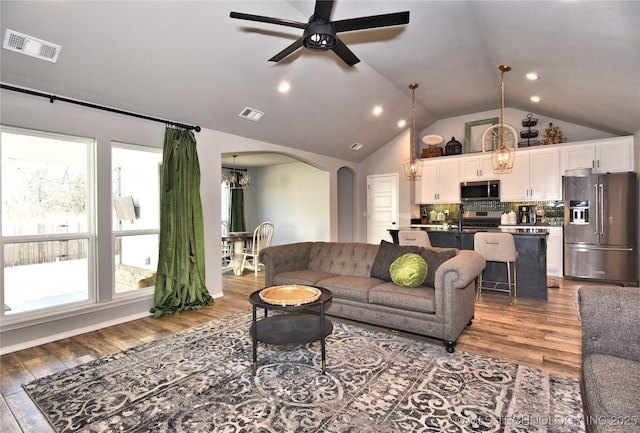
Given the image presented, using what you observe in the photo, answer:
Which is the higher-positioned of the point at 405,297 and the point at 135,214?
the point at 135,214

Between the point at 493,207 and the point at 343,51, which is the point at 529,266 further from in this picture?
the point at 343,51

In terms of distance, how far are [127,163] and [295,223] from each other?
5.45 metres

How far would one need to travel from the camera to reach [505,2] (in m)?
2.82

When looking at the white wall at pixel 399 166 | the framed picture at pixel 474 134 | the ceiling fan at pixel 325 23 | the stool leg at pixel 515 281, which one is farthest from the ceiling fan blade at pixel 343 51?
the framed picture at pixel 474 134

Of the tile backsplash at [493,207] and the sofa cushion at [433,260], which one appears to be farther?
the tile backsplash at [493,207]

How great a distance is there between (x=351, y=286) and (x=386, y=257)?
1.88 ft

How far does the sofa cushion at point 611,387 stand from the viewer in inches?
48.3

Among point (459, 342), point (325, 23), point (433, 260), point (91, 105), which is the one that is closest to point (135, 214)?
point (91, 105)

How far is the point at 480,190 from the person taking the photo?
6.82 m

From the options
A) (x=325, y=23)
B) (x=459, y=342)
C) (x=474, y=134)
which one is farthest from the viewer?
(x=474, y=134)

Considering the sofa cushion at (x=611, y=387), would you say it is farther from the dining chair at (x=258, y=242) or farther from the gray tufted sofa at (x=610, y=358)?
the dining chair at (x=258, y=242)

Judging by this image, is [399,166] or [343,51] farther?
[399,166]

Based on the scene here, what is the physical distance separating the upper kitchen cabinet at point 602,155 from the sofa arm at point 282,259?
511cm

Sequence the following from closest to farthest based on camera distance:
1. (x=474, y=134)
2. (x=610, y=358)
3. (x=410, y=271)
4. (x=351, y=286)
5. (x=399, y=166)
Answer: (x=610, y=358)
(x=410, y=271)
(x=351, y=286)
(x=474, y=134)
(x=399, y=166)
